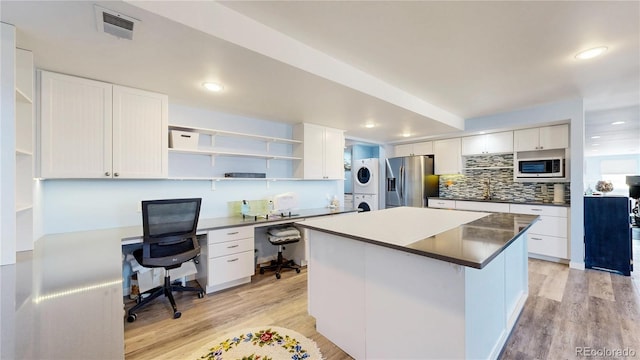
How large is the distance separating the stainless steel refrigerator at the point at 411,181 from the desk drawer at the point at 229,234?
340 cm

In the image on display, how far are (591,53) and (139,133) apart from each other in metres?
4.06

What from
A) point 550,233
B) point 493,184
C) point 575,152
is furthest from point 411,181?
point 575,152

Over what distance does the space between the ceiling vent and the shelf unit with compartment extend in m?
1.33

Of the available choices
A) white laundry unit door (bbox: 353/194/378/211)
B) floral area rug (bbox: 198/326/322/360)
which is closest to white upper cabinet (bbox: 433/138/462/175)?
white laundry unit door (bbox: 353/194/378/211)

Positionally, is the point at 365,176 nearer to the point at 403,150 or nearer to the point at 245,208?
the point at 403,150

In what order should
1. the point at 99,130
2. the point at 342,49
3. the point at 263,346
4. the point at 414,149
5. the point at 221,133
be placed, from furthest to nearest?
1. the point at 414,149
2. the point at 221,133
3. the point at 99,130
4. the point at 342,49
5. the point at 263,346

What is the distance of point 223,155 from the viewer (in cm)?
331

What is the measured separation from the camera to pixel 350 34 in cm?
185

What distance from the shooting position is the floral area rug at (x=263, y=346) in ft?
5.85

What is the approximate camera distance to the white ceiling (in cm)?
154

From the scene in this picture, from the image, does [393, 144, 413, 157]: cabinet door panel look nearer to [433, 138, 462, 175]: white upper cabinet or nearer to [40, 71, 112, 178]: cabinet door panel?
[433, 138, 462, 175]: white upper cabinet

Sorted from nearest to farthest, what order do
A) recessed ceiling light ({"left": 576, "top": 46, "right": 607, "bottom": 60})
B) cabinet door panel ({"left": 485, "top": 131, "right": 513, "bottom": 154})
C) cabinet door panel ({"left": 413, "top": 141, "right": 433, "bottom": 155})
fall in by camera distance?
recessed ceiling light ({"left": 576, "top": 46, "right": 607, "bottom": 60}) → cabinet door panel ({"left": 485, "top": 131, "right": 513, "bottom": 154}) → cabinet door panel ({"left": 413, "top": 141, "right": 433, "bottom": 155})

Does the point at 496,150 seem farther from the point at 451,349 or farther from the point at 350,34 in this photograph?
the point at 451,349

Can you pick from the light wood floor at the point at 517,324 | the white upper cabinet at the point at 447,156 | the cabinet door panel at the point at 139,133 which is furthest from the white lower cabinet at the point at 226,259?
the white upper cabinet at the point at 447,156
